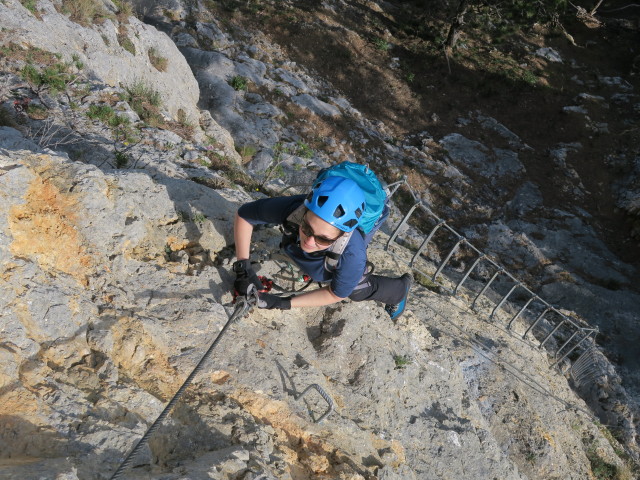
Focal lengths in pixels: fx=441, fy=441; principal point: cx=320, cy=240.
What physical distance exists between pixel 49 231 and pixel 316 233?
2006mm

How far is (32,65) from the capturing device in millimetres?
7234

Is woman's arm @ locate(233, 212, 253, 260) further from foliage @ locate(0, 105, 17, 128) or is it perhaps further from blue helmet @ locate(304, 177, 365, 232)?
foliage @ locate(0, 105, 17, 128)

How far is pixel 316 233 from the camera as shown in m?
3.41

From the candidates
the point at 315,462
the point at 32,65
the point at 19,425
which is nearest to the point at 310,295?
the point at 315,462

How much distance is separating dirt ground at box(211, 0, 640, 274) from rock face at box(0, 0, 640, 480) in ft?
37.3

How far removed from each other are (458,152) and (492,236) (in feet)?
14.7

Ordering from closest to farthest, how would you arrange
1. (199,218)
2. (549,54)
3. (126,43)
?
1. (199,218)
2. (126,43)
3. (549,54)

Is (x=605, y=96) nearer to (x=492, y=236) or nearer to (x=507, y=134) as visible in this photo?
(x=507, y=134)

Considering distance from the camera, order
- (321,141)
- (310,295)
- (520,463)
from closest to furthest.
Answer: (310,295)
(520,463)
(321,141)

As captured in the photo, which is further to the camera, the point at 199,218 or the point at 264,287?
the point at 199,218

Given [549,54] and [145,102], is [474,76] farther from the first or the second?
[145,102]

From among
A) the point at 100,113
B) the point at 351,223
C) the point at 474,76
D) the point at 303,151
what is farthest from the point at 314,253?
the point at 474,76

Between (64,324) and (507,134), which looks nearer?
(64,324)

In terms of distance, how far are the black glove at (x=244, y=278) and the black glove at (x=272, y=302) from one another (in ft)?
0.38
